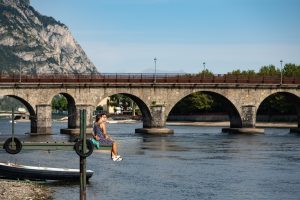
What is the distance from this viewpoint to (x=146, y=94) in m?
105

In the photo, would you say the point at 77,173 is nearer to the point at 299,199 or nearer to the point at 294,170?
the point at 299,199

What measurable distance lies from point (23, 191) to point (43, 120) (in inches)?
2245

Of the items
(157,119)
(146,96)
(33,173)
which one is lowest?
(33,173)

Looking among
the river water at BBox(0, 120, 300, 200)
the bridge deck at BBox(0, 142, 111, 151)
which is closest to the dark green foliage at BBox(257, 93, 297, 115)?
the river water at BBox(0, 120, 300, 200)

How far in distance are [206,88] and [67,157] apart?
156 ft

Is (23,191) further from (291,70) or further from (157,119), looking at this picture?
(291,70)

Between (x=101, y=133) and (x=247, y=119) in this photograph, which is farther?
(x=247, y=119)

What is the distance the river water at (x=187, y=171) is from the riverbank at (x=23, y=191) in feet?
3.03

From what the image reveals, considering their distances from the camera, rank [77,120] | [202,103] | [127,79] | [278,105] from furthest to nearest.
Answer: [202,103] → [278,105] → [127,79] → [77,120]

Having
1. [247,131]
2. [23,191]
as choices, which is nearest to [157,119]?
[247,131]

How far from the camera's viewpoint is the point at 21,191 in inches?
1635

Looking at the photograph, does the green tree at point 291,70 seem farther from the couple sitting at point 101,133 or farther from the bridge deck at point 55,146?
the couple sitting at point 101,133

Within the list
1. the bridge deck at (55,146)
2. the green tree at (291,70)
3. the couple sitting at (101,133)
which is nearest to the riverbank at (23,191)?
→ the bridge deck at (55,146)

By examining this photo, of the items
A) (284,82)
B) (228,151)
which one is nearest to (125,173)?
(228,151)
